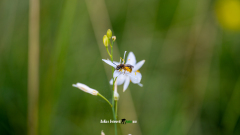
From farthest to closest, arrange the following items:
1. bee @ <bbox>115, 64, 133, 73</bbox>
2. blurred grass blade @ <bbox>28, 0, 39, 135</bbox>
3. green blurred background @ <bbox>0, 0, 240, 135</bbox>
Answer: green blurred background @ <bbox>0, 0, 240, 135</bbox>
blurred grass blade @ <bbox>28, 0, 39, 135</bbox>
bee @ <bbox>115, 64, 133, 73</bbox>

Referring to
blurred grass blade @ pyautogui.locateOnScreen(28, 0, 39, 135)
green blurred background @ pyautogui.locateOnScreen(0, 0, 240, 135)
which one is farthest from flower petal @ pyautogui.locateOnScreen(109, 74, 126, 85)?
blurred grass blade @ pyautogui.locateOnScreen(28, 0, 39, 135)

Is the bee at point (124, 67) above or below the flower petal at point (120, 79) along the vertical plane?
above

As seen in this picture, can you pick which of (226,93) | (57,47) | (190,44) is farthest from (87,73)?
(226,93)

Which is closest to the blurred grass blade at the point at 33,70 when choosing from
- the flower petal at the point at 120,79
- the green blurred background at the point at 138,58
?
the green blurred background at the point at 138,58

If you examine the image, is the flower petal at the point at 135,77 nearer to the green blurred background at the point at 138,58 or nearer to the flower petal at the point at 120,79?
the flower petal at the point at 120,79

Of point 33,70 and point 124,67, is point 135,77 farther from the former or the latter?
point 33,70

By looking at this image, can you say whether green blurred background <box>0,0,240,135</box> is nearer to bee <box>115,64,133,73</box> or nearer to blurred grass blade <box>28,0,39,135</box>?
blurred grass blade <box>28,0,39,135</box>

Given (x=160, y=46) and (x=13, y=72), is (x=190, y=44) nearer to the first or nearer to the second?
(x=160, y=46)

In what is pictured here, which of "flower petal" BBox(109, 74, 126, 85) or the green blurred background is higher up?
the green blurred background
